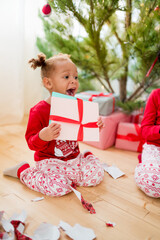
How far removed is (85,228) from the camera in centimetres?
71

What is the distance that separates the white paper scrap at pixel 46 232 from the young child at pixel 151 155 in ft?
1.33

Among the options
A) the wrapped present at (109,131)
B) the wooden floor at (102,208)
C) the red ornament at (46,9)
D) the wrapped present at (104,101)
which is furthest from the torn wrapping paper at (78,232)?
the red ornament at (46,9)

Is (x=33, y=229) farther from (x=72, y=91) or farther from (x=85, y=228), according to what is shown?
(x=72, y=91)

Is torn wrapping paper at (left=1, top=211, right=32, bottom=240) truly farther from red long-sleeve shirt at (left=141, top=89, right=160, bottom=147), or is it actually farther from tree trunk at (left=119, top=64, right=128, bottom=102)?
tree trunk at (left=119, top=64, right=128, bottom=102)

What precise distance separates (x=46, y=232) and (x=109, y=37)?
1.18m

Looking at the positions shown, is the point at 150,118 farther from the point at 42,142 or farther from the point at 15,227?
the point at 15,227

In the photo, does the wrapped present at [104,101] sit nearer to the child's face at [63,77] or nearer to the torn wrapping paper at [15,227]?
the child's face at [63,77]

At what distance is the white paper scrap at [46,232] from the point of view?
66 centimetres

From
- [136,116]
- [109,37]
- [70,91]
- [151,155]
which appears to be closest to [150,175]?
[151,155]

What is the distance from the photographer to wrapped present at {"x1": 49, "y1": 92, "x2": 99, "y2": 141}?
2.80ft

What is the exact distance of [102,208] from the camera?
0.83 metres

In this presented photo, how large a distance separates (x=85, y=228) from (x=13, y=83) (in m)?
1.19

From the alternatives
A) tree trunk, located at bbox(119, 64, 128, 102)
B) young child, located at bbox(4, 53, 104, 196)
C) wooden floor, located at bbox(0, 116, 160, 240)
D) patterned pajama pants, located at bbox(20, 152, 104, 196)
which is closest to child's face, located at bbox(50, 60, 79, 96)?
young child, located at bbox(4, 53, 104, 196)

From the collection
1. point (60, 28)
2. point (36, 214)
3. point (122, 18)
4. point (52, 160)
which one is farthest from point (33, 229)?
point (122, 18)
